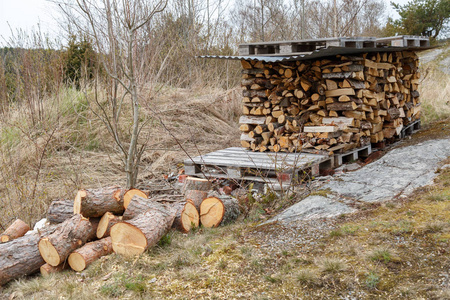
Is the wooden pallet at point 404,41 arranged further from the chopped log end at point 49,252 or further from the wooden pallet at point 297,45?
the chopped log end at point 49,252

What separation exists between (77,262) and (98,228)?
1.52 ft

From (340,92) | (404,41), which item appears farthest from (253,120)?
(404,41)

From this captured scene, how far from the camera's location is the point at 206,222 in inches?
161

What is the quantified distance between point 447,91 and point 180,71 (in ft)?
22.8

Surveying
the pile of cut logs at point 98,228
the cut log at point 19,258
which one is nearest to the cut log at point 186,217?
the pile of cut logs at point 98,228

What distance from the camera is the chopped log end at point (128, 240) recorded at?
3.33 meters

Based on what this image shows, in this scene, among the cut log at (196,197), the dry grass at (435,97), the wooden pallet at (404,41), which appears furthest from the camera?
the dry grass at (435,97)

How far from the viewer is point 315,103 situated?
6.04 m

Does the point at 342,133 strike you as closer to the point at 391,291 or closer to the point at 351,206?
the point at 351,206

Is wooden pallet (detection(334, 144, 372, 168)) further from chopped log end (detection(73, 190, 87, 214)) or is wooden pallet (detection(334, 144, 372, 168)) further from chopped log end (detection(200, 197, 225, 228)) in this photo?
chopped log end (detection(73, 190, 87, 214))

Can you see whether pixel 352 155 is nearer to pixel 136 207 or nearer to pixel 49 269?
pixel 136 207

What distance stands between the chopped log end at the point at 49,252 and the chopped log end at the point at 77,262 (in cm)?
10

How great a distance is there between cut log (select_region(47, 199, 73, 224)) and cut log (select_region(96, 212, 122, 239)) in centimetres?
45

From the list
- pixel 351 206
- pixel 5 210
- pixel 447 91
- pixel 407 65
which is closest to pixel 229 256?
pixel 351 206
